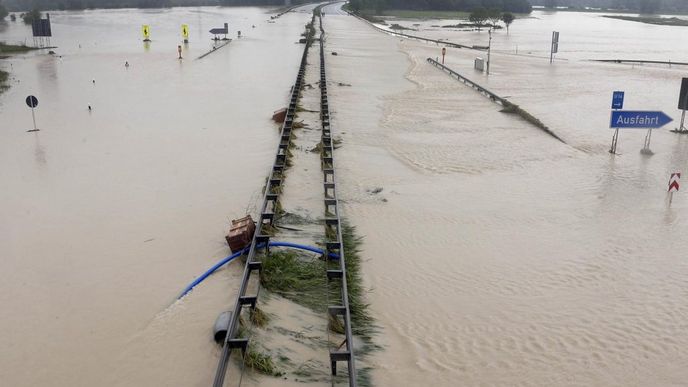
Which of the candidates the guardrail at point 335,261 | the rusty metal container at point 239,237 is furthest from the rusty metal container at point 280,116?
the rusty metal container at point 239,237

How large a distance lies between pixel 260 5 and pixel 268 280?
498 ft

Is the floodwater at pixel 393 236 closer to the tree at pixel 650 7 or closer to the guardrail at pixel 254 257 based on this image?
the guardrail at pixel 254 257

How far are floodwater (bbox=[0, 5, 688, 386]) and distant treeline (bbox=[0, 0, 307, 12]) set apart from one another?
11453cm

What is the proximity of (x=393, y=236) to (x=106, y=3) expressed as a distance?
14572 centimetres

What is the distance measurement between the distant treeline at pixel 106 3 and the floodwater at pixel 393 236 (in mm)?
114532

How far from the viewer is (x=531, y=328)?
24.6 feet

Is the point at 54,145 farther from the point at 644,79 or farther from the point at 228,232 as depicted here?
the point at 644,79

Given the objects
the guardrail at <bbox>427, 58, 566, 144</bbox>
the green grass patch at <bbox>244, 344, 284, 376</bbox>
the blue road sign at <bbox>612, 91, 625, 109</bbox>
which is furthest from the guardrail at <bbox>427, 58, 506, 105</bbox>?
the green grass patch at <bbox>244, 344, 284, 376</bbox>

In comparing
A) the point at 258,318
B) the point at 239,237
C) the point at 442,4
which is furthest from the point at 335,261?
the point at 442,4

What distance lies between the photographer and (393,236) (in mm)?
10242

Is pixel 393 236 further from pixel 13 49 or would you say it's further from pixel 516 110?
pixel 13 49

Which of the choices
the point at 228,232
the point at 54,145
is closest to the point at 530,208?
the point at 228,232

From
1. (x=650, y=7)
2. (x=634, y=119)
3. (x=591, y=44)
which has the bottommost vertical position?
(x=634, y=119)

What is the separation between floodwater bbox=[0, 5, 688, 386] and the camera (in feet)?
22.9
